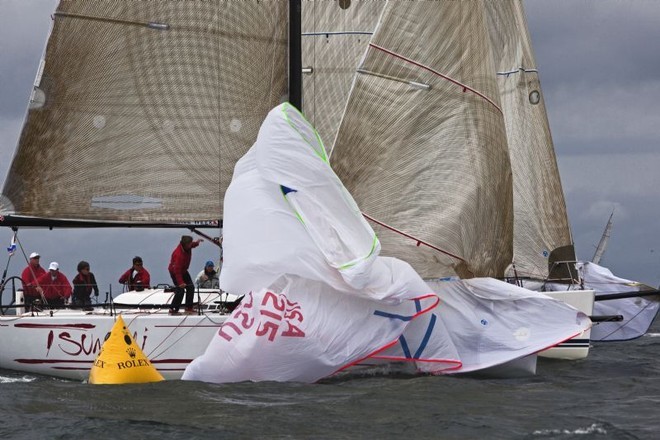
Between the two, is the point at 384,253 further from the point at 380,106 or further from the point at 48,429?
the point at 48,429

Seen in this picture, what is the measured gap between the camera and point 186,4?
64.7 feet

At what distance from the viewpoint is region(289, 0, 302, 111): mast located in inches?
779

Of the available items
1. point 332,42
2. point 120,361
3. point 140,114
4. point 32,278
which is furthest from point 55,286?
point 332,42

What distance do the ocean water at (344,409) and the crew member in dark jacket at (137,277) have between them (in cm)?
299

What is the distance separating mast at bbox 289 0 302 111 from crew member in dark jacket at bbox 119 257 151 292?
395cm

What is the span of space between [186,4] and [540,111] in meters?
9.92

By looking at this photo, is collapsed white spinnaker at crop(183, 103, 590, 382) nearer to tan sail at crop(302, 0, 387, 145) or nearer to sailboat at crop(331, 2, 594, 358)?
sailboat at crop(331, 2, 594, 358)

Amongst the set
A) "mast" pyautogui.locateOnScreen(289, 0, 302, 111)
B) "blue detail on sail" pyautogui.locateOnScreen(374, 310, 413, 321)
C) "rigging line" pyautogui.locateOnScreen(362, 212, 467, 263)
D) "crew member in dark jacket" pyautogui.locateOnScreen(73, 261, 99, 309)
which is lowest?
"blue detail on sail" pyautogui.locateOnScreen(374, 310, 413, 321)

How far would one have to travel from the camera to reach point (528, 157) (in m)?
26.7

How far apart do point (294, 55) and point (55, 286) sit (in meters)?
5.36

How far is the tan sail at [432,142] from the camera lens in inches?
734

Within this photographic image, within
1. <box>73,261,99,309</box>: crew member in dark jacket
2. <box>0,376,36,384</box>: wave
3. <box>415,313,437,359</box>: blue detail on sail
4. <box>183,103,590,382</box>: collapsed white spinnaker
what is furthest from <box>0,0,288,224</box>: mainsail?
<box>415,313,437,359</box>: blue detail on sail

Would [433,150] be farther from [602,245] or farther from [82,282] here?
[602,245]

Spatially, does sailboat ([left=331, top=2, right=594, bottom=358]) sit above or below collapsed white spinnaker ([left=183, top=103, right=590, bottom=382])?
above
